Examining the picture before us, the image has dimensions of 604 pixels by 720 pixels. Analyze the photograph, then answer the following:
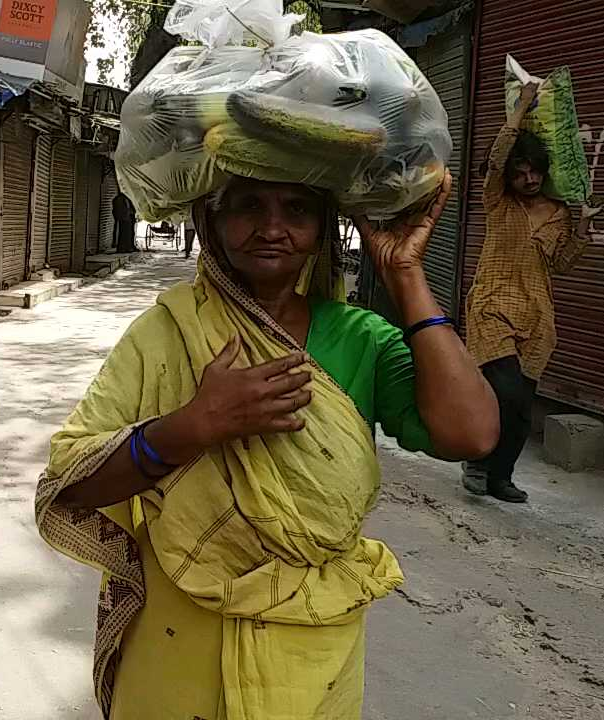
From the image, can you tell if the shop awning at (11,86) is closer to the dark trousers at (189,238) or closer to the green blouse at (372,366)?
the dark trousers at (189,238)

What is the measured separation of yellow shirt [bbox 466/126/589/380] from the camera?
184 inches

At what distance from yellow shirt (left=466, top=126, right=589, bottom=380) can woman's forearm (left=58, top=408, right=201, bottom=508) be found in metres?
3.51

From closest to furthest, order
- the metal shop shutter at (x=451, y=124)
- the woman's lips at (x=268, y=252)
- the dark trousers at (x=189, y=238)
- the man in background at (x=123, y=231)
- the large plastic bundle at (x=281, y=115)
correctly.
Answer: the large plastic bundle at (x=281, y=115) < the woman's lips at (x=268, y=252) < the dark trousers at (x=189, y=238) < the metal shop shutter at (x=451, y=124) < the man in background at (x=123, y=231)

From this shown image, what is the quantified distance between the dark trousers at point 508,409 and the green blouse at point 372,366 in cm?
319

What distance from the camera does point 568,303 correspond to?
239 inches

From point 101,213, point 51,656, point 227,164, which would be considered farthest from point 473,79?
point 101,213

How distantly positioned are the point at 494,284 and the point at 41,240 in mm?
12898

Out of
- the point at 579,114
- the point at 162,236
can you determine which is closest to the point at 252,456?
the point at 579,114

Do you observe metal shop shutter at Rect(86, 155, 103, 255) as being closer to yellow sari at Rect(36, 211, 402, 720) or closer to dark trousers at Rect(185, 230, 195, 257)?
dark trousers at Rect(185, 230, 195, 257)

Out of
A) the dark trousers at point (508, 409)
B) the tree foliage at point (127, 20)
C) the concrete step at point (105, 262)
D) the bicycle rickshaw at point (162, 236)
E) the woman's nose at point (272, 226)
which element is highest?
the tree foliage at point (127, 20)

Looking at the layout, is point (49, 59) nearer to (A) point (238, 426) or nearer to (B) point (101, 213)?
(B) point (101, 213)

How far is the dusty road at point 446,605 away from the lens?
9.77 ft

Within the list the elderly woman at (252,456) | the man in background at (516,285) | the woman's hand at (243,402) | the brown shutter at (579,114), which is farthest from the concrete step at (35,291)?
the woman's hand at (243,402)

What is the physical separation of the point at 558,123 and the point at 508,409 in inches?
56.3
